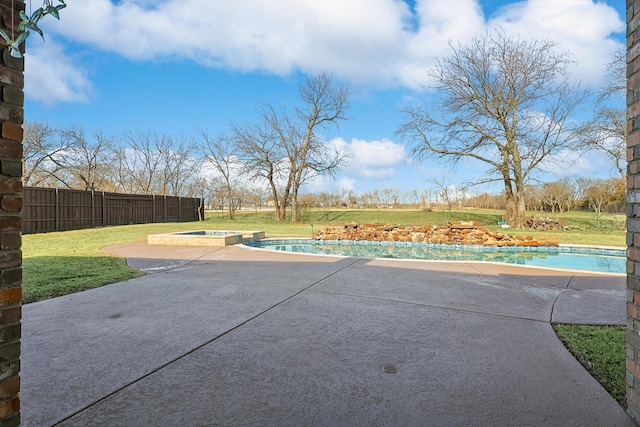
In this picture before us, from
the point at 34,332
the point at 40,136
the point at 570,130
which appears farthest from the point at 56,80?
the point at 570,130

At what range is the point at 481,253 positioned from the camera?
863 cm

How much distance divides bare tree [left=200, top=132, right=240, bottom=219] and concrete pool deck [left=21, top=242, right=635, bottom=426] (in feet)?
66.0

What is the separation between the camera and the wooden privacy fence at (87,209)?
1214 centimetres

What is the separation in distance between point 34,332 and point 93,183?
74.5ft

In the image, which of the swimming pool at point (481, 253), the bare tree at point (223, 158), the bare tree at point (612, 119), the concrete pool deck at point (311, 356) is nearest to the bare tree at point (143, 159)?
the bare tree at point (223, 158)

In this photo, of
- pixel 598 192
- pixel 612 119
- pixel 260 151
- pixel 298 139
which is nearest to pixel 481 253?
pixel 612 119

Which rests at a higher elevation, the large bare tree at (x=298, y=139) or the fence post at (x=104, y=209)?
the large bare tree at (x=298, y=139)

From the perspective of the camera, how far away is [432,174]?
19.7 meters

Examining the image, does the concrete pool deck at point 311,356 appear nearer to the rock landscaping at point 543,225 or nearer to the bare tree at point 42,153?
the rock landscaping at point 543,225

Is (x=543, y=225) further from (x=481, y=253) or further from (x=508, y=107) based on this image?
(x=481, y=253)

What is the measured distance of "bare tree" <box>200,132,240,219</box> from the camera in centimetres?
2320

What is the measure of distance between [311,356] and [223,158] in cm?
2304

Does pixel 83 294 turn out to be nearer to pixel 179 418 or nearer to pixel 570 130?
pixel 179 418

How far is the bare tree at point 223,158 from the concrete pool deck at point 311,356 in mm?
20121
